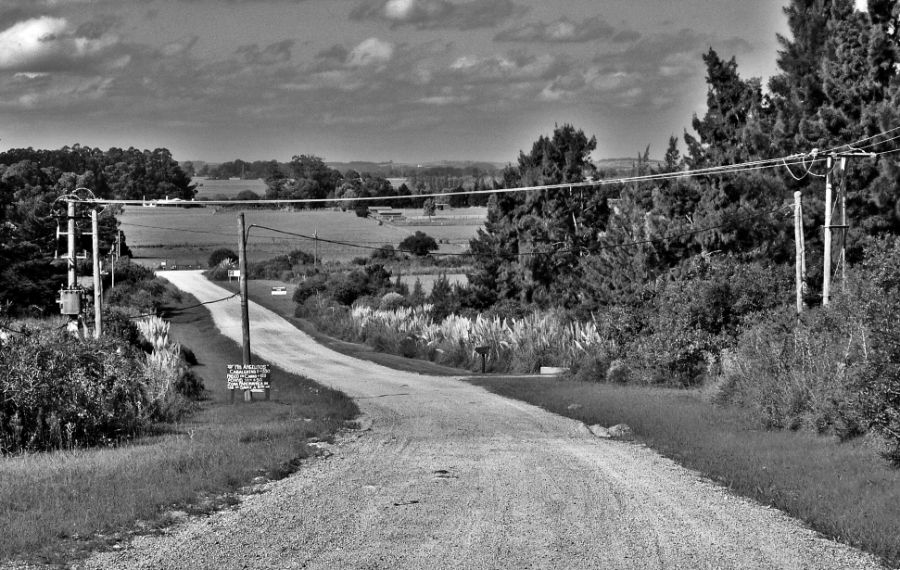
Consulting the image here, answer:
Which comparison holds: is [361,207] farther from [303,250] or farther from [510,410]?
[510,410]

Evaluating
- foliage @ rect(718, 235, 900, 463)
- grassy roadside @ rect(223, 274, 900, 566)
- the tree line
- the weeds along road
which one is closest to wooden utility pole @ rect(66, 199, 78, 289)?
the weeds along road

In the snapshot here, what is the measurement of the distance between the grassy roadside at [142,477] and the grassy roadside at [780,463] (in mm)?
6403

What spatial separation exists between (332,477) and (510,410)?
11.3 metres

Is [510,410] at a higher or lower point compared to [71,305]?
lower

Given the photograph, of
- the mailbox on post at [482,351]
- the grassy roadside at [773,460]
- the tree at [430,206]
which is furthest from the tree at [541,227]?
the tree at [430,206]

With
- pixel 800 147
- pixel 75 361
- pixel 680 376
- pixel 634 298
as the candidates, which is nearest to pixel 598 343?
pixel 634 298

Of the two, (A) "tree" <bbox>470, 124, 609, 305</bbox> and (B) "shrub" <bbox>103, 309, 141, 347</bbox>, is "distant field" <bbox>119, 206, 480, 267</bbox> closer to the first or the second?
(A) "tree" <bbox>470, 124, 609, 305</bbox>

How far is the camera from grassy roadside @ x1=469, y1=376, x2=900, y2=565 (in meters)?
11.6

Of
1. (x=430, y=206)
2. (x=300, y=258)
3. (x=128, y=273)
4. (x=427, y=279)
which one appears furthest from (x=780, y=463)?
(x=430, y=206)

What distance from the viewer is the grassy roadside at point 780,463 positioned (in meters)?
11.6

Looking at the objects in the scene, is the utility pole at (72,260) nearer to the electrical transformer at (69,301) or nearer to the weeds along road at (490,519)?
the electrical transformer at (69,301)

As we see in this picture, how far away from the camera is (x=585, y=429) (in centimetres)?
2152

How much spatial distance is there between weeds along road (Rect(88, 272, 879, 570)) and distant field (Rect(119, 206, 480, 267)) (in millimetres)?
85679

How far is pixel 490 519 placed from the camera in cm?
1191
